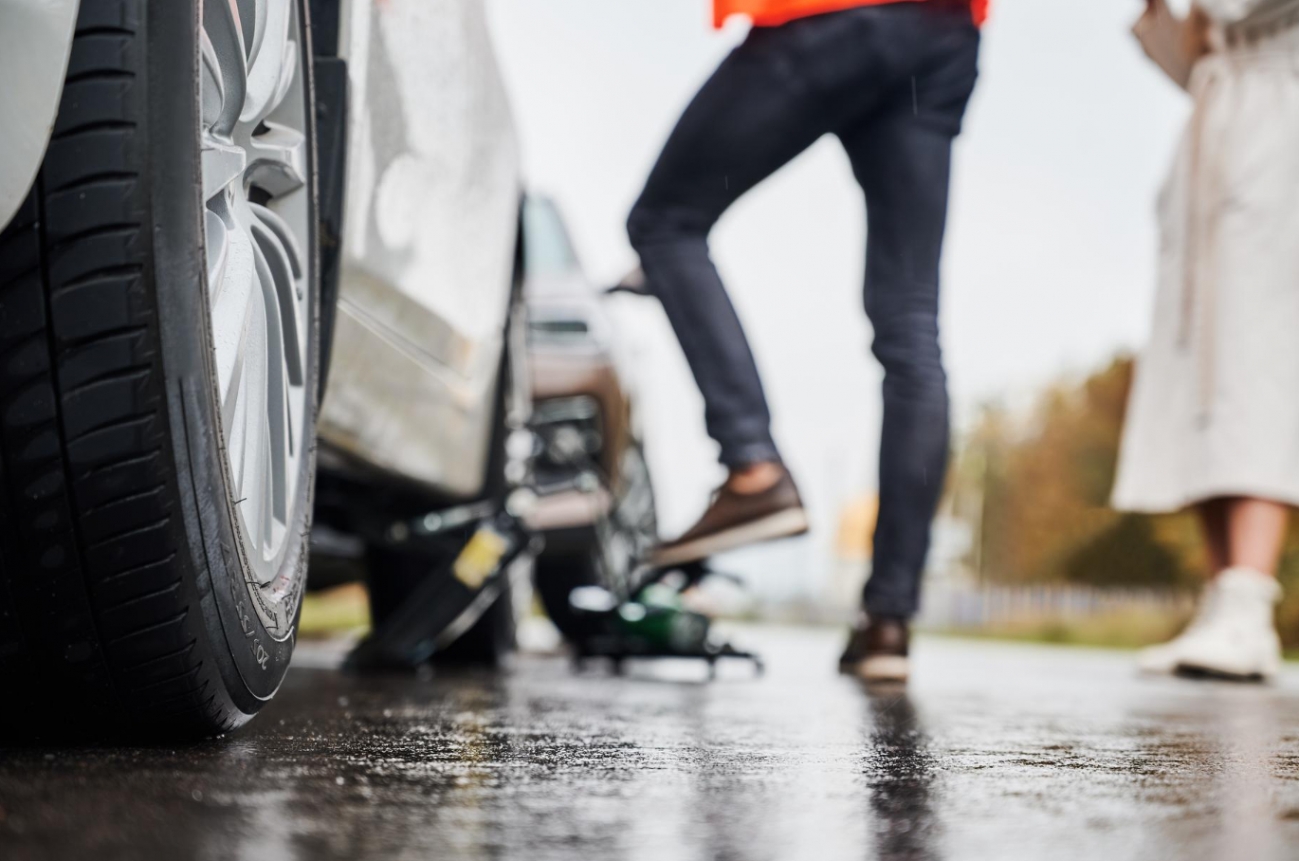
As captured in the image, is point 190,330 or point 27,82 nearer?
point 27,82

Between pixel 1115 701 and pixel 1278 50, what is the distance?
2.16 metres

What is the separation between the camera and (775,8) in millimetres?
2887

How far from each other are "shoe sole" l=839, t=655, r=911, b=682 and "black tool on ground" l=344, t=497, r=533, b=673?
874 mm

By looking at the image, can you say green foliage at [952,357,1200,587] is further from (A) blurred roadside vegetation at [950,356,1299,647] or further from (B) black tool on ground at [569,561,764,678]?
(B) black tool on ground at [569,561,764,678]

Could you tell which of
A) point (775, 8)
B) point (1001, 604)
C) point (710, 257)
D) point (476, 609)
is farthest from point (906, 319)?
point (1001, 604)

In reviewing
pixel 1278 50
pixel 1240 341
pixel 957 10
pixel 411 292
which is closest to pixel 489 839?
pixel 411 292

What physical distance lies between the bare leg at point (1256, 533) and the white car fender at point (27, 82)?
3376mm

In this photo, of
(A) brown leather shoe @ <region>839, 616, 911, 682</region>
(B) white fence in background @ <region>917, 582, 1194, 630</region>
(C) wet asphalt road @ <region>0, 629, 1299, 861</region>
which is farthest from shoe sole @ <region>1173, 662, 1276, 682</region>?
(B) white fence in background @ <region>917, 582, 1194, 630</region>

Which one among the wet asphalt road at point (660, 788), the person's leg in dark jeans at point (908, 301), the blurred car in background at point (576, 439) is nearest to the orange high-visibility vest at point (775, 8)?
the person's leg in dark jeans at point (908, 301)

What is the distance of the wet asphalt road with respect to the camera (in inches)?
35.0

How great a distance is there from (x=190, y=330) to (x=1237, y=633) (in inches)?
125

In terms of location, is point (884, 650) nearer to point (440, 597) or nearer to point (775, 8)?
point (440, 597)

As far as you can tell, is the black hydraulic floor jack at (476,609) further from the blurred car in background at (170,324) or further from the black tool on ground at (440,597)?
the blurred car in background at (170,324)

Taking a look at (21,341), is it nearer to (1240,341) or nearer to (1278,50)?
(1240,341)
